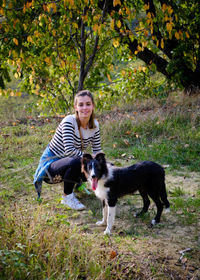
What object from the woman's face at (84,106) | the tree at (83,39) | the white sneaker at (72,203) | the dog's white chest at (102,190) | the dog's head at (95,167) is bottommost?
the white sneaker at (72,203)

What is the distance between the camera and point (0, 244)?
2.70 metres

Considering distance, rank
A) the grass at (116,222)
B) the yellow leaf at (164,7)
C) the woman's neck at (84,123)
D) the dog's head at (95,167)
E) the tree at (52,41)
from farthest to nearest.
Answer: the tree at (52,41) → the yellow leaf at (164,7) → the woman's neck at (84,123) → the dog's head at (95,167) → the grass at (116,222)

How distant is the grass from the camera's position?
2709 mm

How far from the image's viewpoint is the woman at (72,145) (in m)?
4.50

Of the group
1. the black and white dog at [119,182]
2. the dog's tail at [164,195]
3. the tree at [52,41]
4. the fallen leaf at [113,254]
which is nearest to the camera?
the fallen leaf at [113,254]

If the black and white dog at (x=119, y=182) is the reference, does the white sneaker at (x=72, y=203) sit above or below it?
below

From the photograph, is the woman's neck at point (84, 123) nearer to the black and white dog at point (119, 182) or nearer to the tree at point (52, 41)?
the black and white dog at point (119, 182)

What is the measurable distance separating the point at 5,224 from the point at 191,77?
29.3 feet

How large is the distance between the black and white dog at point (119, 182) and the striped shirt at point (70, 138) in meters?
0.78

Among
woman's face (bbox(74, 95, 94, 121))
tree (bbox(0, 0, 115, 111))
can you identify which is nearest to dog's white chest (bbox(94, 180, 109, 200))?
woman's face (bbox(74, 95, 94, 121))

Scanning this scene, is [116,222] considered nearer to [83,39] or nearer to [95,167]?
[95,167]

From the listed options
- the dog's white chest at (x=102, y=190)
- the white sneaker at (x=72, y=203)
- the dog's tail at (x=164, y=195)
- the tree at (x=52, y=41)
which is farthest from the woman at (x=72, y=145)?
the tree at (x=52, y=41)

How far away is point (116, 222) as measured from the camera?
4133mm

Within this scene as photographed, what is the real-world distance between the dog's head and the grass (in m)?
0.56
